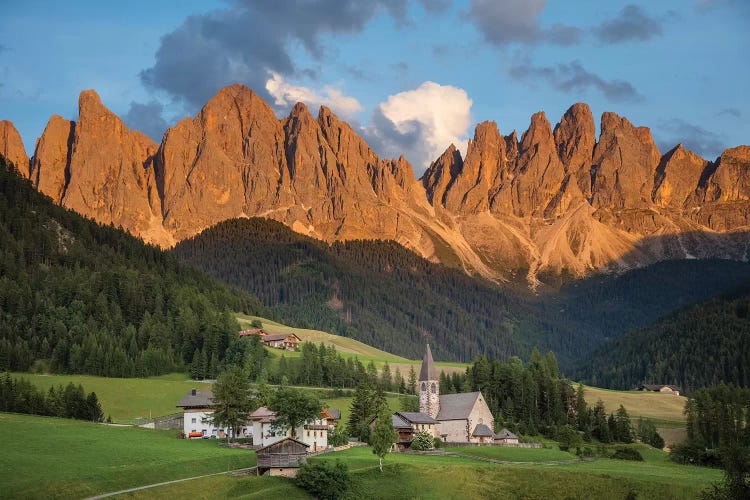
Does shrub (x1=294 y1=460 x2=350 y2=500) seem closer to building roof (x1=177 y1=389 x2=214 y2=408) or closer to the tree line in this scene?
building roof (x1=177 y1=389 x2=214 y2=408)

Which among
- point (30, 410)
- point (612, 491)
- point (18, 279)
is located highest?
point (18, 279)

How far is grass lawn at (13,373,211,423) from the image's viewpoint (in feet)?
449

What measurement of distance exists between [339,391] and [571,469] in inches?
2797

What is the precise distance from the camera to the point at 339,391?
165m

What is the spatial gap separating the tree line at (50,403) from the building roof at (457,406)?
162 feet

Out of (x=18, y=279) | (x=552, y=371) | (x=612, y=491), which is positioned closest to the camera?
(x=612, y=491)

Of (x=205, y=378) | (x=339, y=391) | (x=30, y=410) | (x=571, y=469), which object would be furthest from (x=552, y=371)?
(x=30, y=410)

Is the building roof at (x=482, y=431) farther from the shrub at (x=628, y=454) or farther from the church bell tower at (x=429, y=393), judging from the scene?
the shrub at (x=628, y=454)

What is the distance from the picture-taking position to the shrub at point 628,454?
4798 inches

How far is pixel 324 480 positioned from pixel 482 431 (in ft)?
172

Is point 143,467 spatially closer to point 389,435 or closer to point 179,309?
point 389,435

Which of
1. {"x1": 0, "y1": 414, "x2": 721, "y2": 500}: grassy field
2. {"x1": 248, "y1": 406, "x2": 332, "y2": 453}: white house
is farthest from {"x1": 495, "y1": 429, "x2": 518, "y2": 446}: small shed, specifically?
{"x1": 248, "y1": 406, "x2": 332, "y2": 453}: white house

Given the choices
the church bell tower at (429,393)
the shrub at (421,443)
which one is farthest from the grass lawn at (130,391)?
the shrub at (421,443)

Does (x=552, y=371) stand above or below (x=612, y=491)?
above
